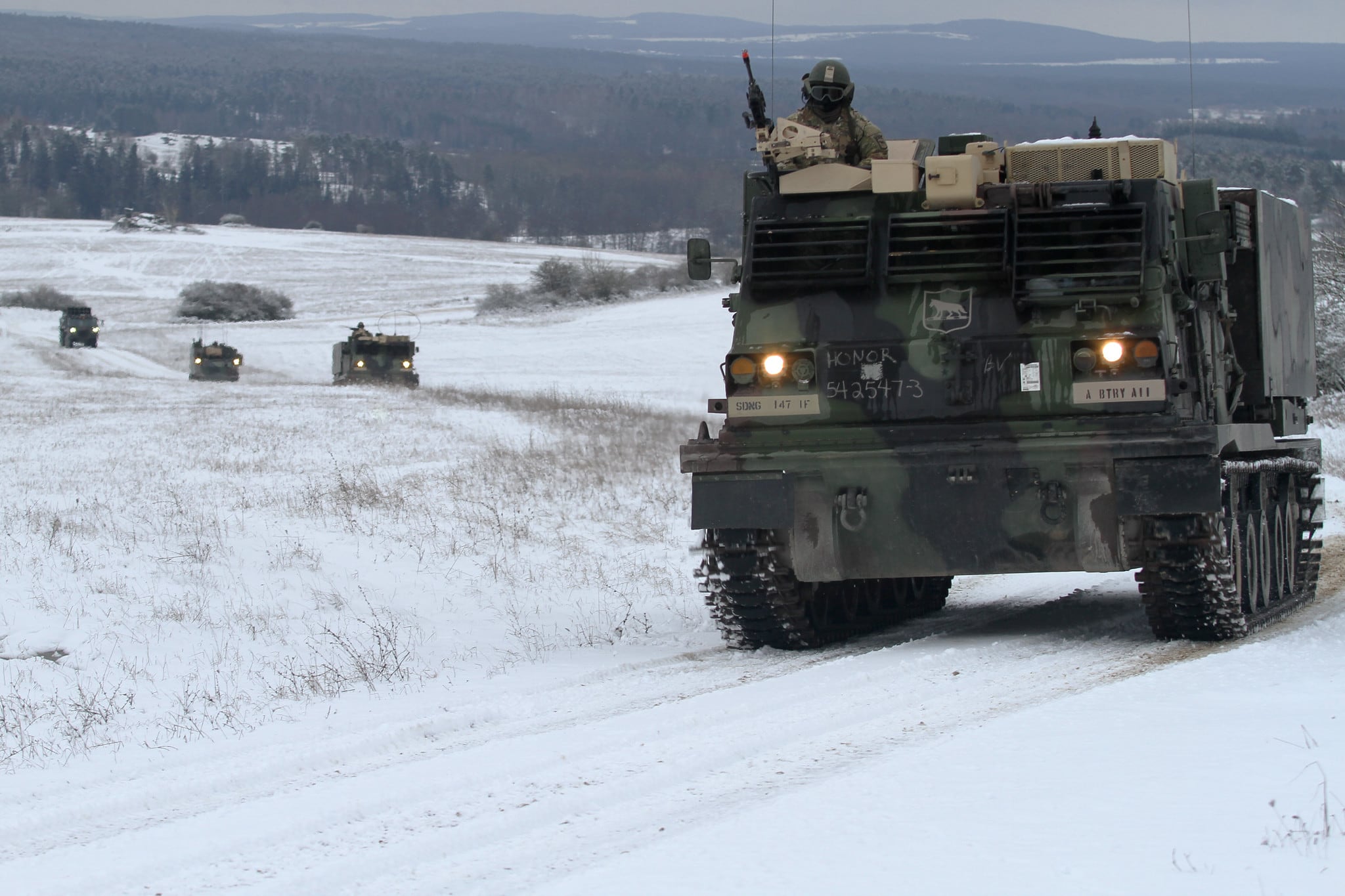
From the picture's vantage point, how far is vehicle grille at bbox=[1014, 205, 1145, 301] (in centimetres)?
944

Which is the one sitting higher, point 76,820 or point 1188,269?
point 1188,269

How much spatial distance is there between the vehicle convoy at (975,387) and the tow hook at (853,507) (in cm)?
1

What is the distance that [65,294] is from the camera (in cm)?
8894

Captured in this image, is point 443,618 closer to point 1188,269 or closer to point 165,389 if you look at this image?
point 1188,269

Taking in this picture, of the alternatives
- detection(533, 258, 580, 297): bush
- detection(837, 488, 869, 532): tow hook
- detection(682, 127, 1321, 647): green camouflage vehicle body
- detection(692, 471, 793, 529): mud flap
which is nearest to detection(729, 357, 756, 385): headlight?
detection(682, 127, 1321, 647): green camouflage vehicle body

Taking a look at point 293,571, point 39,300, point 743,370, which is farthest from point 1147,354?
point 39,300

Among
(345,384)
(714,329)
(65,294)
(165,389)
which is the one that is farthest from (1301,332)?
(65,294)

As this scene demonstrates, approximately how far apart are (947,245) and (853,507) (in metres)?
1.63

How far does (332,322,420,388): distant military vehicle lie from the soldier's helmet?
3829 cm

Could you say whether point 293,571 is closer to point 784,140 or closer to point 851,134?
point 784,140

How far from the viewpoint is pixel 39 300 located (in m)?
83.3

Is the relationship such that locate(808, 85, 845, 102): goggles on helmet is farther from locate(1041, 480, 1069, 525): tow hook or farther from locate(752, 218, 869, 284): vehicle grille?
locate(1041, 480, 1069, 525): tow hook

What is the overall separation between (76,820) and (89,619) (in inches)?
206

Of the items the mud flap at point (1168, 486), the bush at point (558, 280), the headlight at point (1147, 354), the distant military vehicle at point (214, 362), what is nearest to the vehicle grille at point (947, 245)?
the headlight at point (1147, 354)
